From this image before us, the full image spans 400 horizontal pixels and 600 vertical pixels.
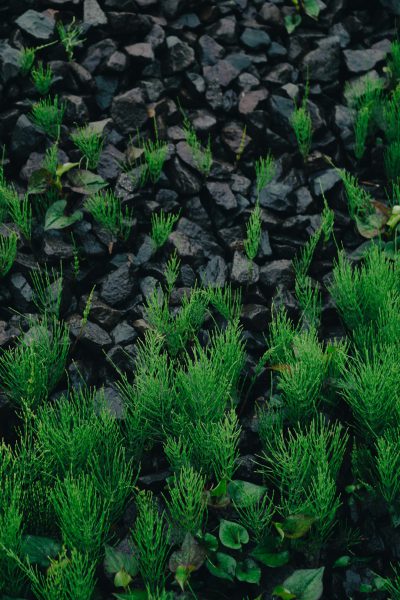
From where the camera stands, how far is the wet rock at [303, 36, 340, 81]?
141 inches

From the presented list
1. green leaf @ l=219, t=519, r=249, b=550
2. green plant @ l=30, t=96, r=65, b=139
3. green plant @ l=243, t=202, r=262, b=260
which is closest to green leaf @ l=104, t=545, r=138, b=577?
green leaf @ l=219, t=519, r=249, b=550

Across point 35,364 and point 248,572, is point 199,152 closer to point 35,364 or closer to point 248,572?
point 35,364

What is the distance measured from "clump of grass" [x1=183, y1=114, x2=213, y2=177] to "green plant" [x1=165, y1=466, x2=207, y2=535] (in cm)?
144

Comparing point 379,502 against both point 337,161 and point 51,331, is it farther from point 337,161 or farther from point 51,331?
point 337,161

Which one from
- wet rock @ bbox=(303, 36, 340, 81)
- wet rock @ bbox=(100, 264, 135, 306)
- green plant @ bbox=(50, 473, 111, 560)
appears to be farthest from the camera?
wet rock @ bbox=(303, 36, 340, 81)

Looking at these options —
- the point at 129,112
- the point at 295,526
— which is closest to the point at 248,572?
the point at 295,526

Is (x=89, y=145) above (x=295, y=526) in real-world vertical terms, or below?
above

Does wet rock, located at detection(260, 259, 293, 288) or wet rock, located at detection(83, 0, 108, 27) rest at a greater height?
wet rock, located at detection(83, 0, 108, 27)

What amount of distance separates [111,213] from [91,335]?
0.58 m

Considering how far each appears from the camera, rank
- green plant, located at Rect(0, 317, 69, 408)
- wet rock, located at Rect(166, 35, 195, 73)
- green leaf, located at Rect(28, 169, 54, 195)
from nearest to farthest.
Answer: green plant, located at Rect(0, 317, 69, 408) → green leaf, located at Rect(28, 169, 54, 195) → wet rock, located at Rect(166, 35, 195, 73)

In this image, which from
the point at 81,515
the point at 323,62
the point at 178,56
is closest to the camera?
the point at 81,515

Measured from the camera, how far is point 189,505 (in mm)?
2008

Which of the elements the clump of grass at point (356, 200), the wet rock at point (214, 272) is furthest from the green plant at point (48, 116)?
the clump of grass at point (356, 200)

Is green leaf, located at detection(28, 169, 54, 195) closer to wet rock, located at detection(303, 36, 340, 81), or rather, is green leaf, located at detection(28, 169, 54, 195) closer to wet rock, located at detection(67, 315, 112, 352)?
wet rock, located at detection(67, 315, 112, 352)
